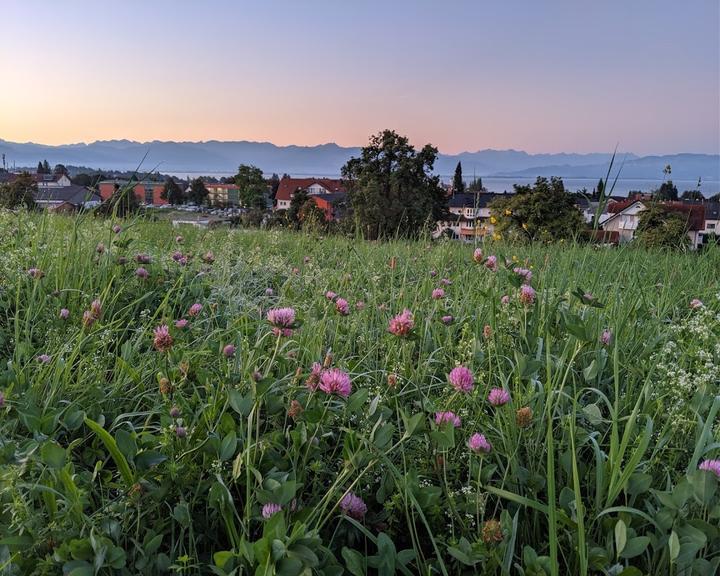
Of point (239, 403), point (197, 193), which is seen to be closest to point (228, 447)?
point (239, 403)

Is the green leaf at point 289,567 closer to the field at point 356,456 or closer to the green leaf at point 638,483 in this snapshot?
the field at point 356,456

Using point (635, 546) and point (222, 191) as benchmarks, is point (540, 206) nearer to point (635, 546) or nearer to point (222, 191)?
point (635, 546)

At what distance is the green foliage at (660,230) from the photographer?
14.4ft

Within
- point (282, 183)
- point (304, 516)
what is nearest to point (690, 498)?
point (304, 516)

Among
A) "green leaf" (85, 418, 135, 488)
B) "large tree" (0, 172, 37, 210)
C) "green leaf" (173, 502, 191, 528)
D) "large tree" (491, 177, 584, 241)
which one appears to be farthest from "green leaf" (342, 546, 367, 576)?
"large tree" (491, 177, 584, 241)

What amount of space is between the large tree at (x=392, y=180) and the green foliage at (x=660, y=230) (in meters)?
20.1

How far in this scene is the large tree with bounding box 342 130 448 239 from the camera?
84.6 ft

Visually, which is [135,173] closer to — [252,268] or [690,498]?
[252,268]

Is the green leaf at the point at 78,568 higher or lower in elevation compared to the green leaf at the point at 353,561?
higher

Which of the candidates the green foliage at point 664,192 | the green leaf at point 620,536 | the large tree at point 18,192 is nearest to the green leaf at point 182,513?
the green leaf at point 620,536

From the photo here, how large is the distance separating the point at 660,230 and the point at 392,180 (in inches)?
844

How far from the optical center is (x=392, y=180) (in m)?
26.3

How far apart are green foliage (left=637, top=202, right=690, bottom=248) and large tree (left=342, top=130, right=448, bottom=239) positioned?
2007 cm

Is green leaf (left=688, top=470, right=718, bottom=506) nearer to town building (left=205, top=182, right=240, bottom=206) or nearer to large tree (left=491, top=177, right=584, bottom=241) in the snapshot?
large tree (left=491, top=177, right=584, bottom=241)
